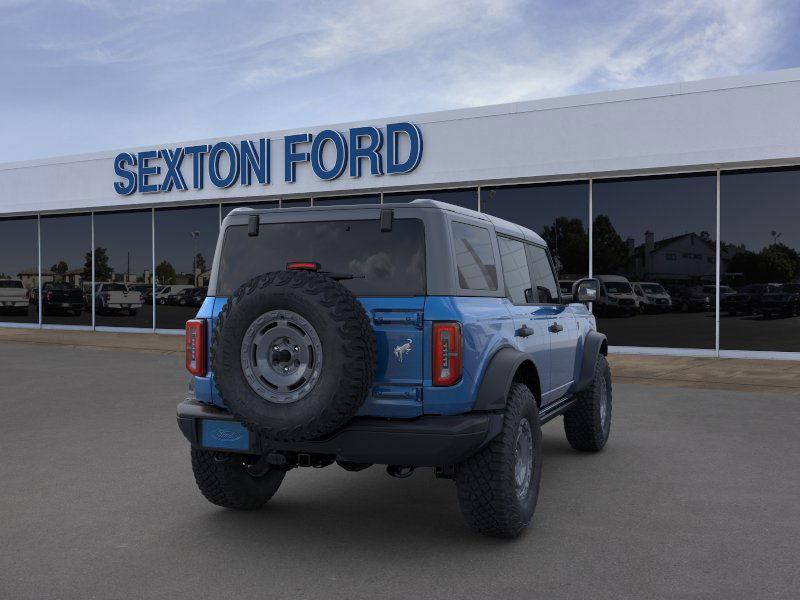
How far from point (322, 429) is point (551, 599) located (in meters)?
1.38

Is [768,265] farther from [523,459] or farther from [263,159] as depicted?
[523,459]

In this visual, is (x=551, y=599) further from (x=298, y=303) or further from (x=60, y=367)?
(x=60, y=367)

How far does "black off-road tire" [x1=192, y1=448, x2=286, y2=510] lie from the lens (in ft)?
16.3

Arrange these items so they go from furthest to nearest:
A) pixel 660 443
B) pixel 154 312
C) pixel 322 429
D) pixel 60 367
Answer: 1. pixel 154 312
2. pixel 60 367
3. pixel 660 443
4. pixel 322 429

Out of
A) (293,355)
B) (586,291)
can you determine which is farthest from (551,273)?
(293,355)

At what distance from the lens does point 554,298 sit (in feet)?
20.9

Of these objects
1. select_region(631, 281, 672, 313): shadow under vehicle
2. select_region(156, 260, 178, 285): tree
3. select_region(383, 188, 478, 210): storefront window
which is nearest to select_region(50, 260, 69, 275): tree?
select_region(156, 260, 178, 285): tree

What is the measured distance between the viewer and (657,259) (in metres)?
15.5

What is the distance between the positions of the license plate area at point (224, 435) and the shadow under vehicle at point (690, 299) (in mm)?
12469

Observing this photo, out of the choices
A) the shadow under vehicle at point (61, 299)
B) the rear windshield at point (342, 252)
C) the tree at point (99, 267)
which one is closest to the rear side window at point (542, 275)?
the rear windshield at point (342, 252)

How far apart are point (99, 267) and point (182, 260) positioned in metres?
3.29

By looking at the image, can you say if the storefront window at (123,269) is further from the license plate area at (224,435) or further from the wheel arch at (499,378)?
the wheel arch at (499,378)

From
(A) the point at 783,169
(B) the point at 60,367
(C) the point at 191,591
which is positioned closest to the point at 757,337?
(A) the point at 783,169

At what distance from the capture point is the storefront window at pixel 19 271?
24719mm
